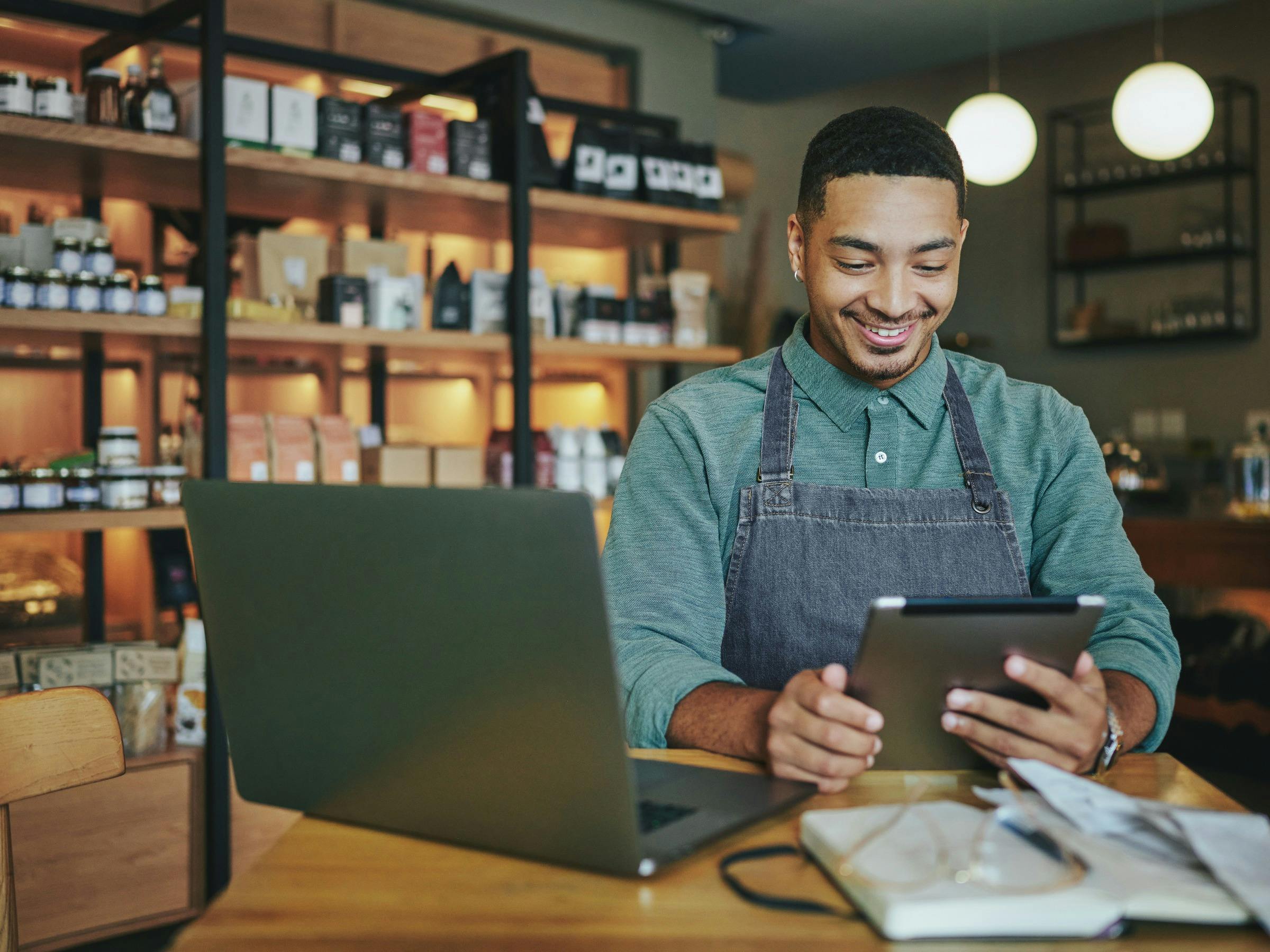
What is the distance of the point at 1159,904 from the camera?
2.11ft

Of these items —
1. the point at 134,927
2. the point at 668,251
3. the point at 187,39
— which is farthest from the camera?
the point at 668,251

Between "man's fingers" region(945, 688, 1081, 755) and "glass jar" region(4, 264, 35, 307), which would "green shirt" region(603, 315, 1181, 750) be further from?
"glass jar" region(4, 264, 35, 307)

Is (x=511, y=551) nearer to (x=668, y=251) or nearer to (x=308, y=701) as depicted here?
(x=308, y=701)

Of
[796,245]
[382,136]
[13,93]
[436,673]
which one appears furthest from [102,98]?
[436,673]

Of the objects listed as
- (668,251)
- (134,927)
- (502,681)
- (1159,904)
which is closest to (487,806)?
(502,681)

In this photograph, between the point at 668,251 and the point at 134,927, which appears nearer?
the point at 134,927

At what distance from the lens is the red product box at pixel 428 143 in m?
2.82

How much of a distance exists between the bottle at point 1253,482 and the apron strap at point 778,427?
2.76 m

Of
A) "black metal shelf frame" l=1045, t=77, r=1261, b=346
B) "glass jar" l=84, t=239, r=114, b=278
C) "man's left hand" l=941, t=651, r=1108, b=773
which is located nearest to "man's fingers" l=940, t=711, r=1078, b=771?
"man's left hand" l=941, t=651, r=1108, b=773

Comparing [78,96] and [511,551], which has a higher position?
[78,96]

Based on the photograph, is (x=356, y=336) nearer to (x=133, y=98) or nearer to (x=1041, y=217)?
(x=133, y=98)

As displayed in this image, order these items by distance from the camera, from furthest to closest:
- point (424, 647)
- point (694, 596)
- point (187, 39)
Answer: point (187, 39) < point (694, 596) < point (424, 647)

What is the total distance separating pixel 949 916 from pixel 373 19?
364cm

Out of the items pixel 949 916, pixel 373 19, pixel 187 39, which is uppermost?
pixel 373 19
